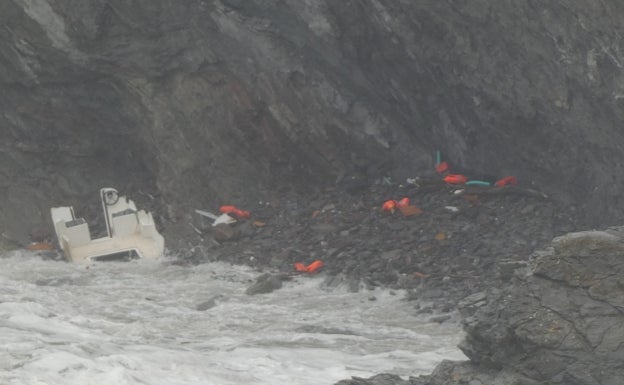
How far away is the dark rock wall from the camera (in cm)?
2033

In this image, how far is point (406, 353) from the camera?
49.0 ft

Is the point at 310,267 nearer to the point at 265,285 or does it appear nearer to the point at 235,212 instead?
the point at 265,285

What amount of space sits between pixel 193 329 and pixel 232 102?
6.30 meters

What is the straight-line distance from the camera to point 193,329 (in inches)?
647

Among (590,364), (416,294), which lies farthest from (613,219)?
(590,364)

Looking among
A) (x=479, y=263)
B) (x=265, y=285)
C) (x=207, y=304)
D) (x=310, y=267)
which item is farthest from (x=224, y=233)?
(x=479, y=263)

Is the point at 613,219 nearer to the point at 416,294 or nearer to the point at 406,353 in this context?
the point at 416,294

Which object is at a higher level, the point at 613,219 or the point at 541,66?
the point at 541,66

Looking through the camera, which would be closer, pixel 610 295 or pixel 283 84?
pixel 610 295

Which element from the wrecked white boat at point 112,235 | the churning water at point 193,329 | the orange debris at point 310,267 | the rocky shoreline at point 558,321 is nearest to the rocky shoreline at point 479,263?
the rocky shoreline at point 558,321

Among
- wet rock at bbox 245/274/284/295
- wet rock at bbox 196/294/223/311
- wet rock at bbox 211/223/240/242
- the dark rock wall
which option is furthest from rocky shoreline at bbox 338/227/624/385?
wet rock at bbox 211/223/240/242

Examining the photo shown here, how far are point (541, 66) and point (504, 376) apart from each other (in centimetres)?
775

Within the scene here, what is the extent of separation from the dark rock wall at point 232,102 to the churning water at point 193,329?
2.62 metres

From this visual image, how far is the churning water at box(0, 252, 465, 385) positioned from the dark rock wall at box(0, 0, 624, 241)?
2.62m
